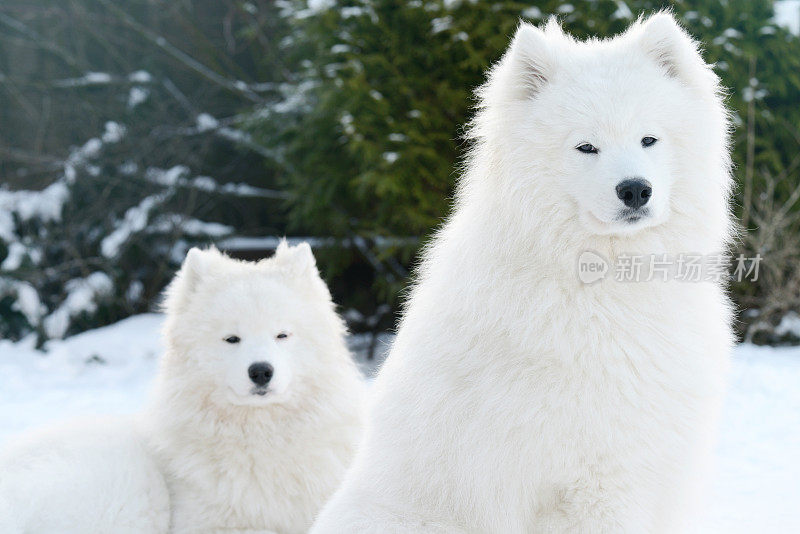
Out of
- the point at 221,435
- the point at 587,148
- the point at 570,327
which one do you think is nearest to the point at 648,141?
the point at 587,148

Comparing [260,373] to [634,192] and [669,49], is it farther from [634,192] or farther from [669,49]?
[669,49]

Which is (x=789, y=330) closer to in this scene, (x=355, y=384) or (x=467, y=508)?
(x=355, y=384)

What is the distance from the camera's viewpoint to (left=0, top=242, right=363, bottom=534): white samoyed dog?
3209 mm

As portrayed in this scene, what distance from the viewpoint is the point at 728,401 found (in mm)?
5723

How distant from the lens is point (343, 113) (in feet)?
22.9

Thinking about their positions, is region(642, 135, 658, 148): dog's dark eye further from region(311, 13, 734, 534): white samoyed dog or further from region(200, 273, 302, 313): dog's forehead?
region(200, 273, 302, 313): dog's forehead

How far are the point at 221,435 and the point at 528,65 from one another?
205 centimetres

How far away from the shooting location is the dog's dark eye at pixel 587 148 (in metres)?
2.30

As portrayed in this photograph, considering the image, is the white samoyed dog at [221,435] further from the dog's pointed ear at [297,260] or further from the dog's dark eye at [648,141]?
the dog's dark eye at [648,141]

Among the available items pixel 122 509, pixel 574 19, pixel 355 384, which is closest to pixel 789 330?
pixel 574 19

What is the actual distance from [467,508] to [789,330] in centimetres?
636

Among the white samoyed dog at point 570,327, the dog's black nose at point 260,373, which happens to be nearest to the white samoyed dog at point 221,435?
the dog's black nose at point 260,373

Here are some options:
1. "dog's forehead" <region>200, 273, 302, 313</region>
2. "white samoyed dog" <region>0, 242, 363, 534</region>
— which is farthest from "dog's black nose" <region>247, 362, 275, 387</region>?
"dog's forehead" <region>200, 273, 302, 313</region>

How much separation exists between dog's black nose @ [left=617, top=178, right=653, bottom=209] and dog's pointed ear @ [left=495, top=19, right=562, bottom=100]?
1.51 ft
